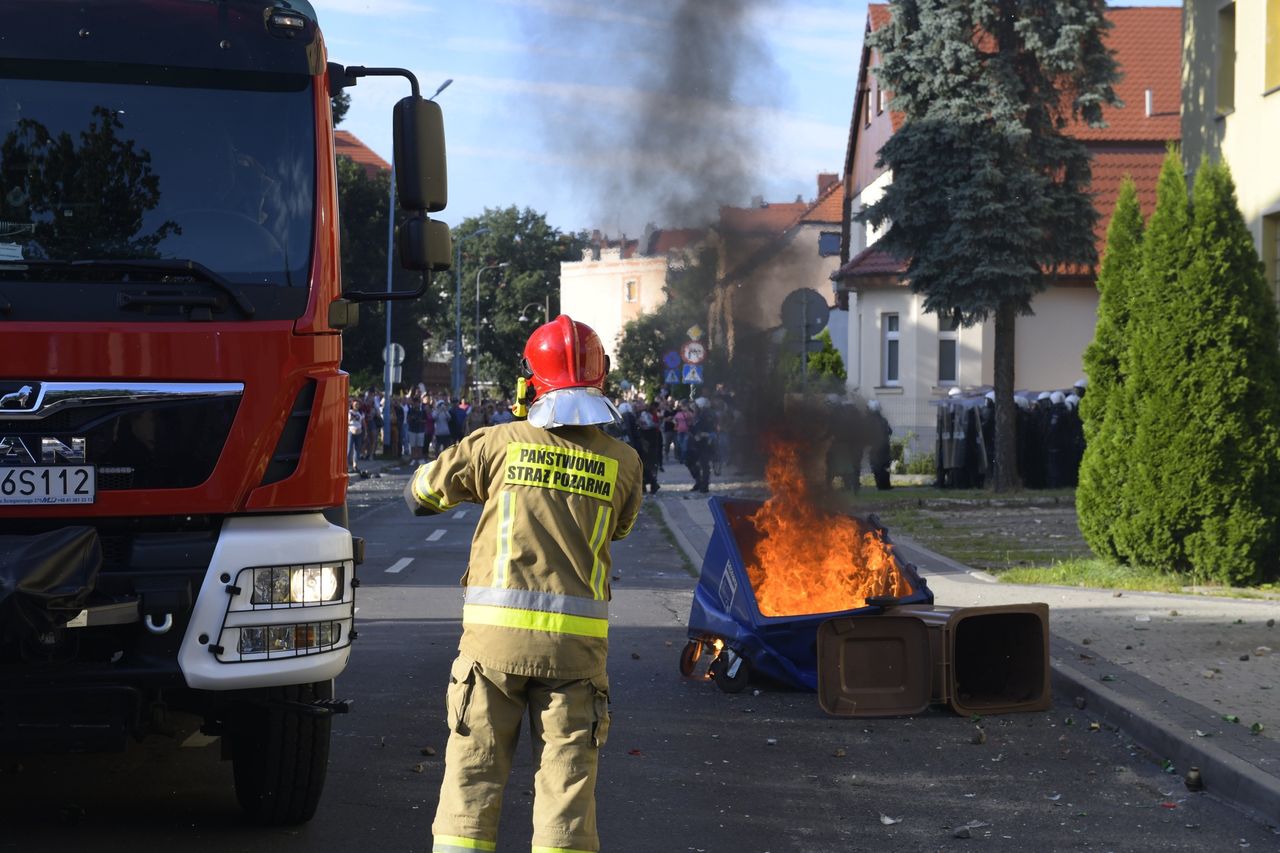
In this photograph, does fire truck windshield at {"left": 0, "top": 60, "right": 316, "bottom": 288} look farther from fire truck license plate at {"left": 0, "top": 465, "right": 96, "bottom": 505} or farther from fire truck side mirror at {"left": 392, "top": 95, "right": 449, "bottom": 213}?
fire truck license plate at {"left": 0, "top": 465, "right": 96, "bottom": 505}

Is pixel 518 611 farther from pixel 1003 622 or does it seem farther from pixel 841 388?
pixel 841 388

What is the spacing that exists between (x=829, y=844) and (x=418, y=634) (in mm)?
5649

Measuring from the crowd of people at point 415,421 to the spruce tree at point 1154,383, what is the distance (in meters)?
26.3

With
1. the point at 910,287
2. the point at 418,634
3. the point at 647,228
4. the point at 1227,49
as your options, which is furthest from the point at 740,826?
the point at 910,287

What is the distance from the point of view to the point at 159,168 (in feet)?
18.5

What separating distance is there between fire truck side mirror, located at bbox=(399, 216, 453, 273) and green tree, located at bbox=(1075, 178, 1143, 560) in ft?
29.7

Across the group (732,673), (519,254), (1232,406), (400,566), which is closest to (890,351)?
(519,254)

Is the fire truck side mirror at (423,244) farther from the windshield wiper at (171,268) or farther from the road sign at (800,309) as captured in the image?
the road sign at (800,309)

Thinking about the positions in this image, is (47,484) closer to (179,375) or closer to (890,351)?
(179,375)

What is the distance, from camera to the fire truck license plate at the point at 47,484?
506 centimetres

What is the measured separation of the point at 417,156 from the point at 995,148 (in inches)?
851

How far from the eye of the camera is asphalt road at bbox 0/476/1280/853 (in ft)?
19.2

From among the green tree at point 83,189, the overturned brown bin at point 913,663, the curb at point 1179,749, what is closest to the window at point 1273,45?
the curb at point 1179,749

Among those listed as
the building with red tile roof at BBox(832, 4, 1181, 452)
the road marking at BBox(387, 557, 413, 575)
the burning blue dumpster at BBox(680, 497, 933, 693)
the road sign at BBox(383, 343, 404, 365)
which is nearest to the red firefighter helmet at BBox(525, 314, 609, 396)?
the burning blue dumpster at BBox(680, 497, 933, 693)
